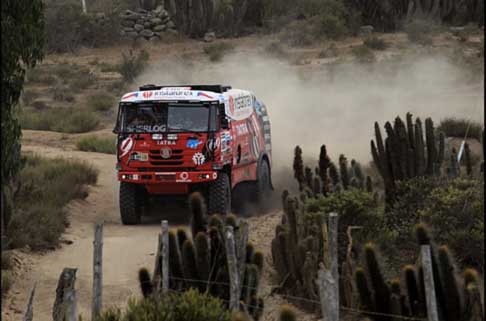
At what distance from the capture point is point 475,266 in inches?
533

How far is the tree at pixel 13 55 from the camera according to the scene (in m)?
9.80

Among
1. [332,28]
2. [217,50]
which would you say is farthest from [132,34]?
[332,28]

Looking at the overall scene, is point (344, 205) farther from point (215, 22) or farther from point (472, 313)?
point (215, 22)

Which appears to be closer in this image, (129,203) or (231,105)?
(129,203)

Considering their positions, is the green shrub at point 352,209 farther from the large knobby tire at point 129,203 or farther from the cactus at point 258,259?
the large knobby tire at point 129,203

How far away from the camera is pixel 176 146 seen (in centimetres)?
1734

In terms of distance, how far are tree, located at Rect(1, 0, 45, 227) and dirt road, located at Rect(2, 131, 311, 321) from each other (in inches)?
143

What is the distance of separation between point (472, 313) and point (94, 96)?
30.9 metres

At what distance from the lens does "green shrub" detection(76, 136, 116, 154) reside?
92.7 feet

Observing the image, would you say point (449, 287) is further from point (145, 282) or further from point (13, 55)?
point (13, 55)

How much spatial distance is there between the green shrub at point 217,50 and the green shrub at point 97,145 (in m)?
14.3

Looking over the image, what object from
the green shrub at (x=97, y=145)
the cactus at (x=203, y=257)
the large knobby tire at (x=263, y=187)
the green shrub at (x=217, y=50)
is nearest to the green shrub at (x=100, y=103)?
the green shrub at (x=217, y=50)

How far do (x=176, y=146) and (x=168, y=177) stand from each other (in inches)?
22.4

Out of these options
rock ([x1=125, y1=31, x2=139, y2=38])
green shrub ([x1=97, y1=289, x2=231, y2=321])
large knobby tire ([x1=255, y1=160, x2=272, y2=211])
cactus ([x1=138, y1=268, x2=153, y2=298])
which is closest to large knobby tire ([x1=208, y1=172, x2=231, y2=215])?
large knobby tire ([x1=255, y1=160, x2=272, y2=211])
